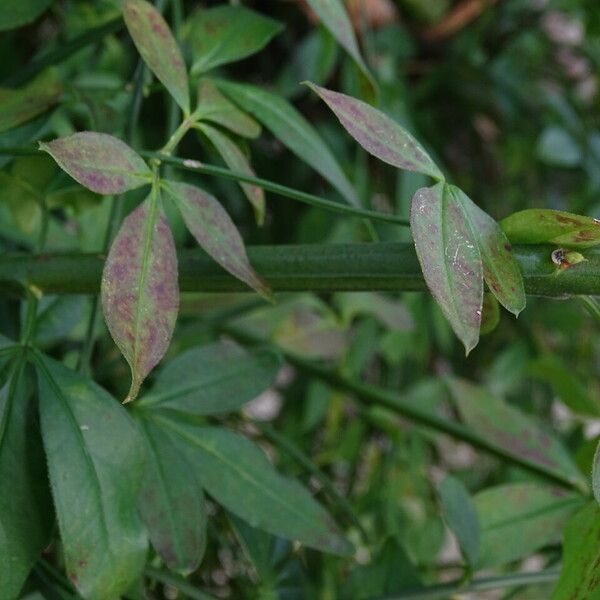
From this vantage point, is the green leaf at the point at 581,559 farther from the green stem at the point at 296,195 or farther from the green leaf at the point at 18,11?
the green leaf at the point at 18,11

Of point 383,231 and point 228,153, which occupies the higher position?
point 228,153

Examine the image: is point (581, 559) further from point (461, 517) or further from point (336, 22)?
point (336, 22)

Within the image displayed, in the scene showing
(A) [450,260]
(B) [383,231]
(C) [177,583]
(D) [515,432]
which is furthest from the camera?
(B) [383,231]

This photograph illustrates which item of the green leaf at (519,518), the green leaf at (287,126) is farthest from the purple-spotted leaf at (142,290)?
the green leaf at (519,518)

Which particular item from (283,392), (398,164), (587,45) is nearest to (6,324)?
(398,164)

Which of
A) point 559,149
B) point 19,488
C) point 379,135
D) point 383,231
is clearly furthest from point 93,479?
point 559,149

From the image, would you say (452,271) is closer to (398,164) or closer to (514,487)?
(398,164)
